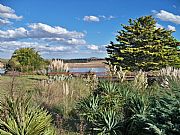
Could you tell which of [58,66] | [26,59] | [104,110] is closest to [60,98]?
[104,110]

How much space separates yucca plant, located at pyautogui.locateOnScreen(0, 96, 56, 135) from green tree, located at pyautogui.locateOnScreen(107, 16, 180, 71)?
20929 millimetres

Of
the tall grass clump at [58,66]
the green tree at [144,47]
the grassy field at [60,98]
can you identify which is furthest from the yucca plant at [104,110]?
the green tree at [144,47]

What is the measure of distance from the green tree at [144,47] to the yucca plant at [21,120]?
20.9 metres

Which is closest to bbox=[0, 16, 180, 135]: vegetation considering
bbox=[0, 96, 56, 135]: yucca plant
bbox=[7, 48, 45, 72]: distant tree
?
bbox=[0, 96, 56, 135]: yucca plant

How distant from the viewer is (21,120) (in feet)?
15.8

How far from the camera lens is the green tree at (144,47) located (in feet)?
85.3

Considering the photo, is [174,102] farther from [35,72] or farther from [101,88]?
[35,72]

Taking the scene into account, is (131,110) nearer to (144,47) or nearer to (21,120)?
(21,120)

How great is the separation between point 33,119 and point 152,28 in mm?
22926

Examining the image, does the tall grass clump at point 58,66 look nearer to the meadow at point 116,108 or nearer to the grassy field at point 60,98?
the grassy field at point 60,98

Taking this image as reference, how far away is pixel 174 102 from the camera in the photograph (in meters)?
5.01

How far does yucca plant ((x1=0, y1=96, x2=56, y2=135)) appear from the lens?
4743 millimetres

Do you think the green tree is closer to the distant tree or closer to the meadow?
the distant tree

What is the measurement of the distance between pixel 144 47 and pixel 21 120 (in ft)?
72.2
